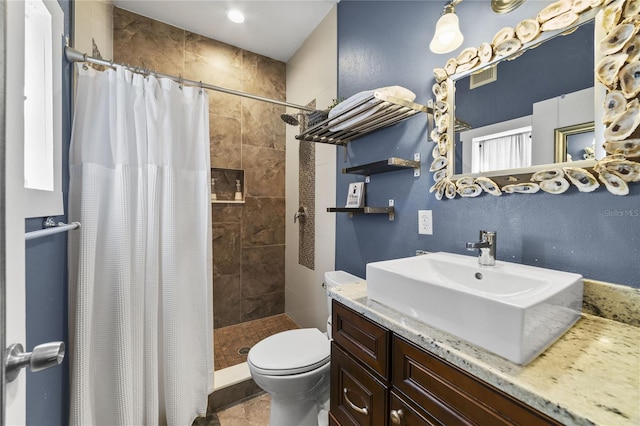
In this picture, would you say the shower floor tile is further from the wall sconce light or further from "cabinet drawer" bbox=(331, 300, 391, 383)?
the wall sconce light

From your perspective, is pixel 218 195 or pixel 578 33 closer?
pixel 578 33

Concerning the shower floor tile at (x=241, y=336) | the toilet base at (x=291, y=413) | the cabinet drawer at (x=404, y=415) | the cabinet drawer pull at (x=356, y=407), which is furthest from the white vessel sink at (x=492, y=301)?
the shower floor tile at (x=241, y=336)

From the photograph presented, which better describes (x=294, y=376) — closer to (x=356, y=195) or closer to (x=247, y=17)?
(x=356, y=195)

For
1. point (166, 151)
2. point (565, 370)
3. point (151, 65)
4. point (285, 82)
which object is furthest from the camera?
point (285, 82)

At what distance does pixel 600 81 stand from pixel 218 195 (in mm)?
2503

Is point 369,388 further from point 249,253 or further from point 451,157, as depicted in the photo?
point 249,253

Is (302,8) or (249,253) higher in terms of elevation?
(302,8)

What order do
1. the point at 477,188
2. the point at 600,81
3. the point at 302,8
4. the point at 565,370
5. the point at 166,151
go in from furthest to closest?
the point at 302,8 → the point at 166,151 → the point at 477,188 → the point at 600,81 → the point at 565,370

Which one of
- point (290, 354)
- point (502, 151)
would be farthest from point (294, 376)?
point (502, 151)

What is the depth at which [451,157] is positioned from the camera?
112 cm

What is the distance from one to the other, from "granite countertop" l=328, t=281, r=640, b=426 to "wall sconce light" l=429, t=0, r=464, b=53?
3.51ft

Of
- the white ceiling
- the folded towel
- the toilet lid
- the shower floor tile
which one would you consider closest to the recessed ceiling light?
the white ceiling

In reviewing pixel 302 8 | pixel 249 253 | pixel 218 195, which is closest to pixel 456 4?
pixel 302 8

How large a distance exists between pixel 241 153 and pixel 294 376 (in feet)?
6.52
